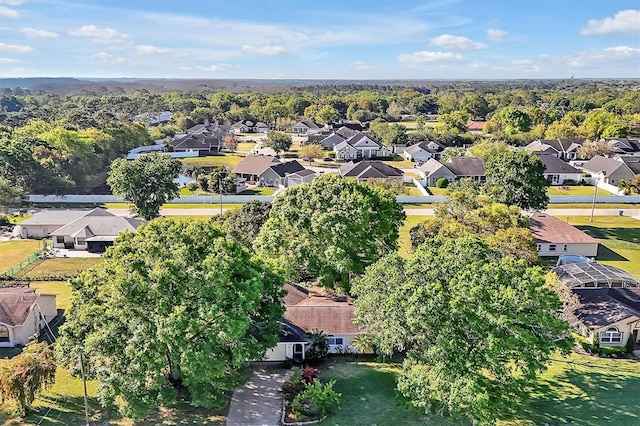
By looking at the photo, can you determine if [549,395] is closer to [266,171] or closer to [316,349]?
[316,349]

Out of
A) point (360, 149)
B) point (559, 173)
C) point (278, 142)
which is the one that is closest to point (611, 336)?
point (559, 173)

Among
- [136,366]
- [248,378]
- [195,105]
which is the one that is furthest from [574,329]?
[195,105]

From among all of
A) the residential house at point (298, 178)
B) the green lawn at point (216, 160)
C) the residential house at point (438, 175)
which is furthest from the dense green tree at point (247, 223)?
the green lawn at point (216, 160)

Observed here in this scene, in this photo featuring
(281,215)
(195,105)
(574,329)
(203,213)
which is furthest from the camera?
(195,105)

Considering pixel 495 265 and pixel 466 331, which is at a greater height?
pixel 495 265

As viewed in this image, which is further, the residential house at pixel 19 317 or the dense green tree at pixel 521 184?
the dense green tree at pixel 521 184

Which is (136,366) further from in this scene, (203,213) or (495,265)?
(203,213)

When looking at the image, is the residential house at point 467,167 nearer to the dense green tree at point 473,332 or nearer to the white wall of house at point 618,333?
the white wall of house at point 618,333
